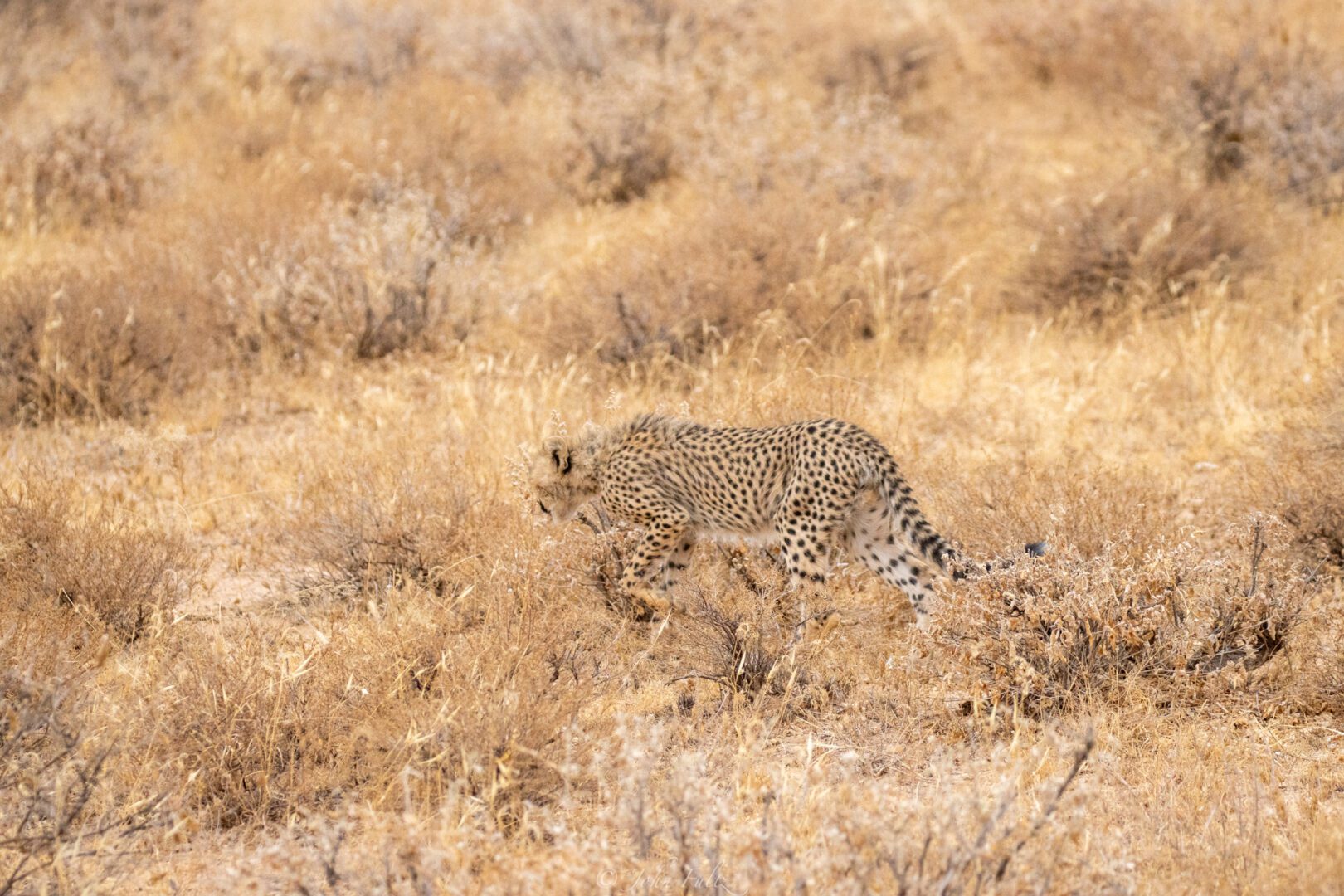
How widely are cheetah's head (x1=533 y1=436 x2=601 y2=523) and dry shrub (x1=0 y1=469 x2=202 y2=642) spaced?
1.24 meters

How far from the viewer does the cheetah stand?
15.4 ft

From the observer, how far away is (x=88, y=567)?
484 cm

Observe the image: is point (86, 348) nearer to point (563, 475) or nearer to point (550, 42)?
point (563, 475)

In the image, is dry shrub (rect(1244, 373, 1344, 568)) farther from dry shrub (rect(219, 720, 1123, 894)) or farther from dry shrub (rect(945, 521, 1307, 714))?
dry shrub (rect(219, 720, 1123, 894))

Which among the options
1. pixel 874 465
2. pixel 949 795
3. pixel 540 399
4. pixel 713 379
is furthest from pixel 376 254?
pixel 949 795

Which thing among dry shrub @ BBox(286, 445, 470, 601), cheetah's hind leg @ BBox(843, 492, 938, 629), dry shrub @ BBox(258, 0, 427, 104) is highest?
dry shrub @ BBox(258, 0, 427, 104)

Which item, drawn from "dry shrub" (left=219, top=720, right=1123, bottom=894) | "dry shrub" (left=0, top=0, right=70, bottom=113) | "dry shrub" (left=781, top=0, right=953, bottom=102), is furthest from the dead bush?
"dry shrub" (left=219, top=720, right=1123, bottom=894)

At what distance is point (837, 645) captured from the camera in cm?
478

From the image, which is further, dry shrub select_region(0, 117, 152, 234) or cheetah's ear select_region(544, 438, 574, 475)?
dry shrub select_region(0, 117, 152, 234)

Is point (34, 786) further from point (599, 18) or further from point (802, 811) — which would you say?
point (599, 18)

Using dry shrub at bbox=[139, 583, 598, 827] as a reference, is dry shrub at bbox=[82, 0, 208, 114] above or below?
above

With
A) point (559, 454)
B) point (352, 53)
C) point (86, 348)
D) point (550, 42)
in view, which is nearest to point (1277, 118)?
point (550, 42)

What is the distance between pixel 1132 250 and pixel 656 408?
296 cm

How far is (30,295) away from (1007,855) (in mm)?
5816
